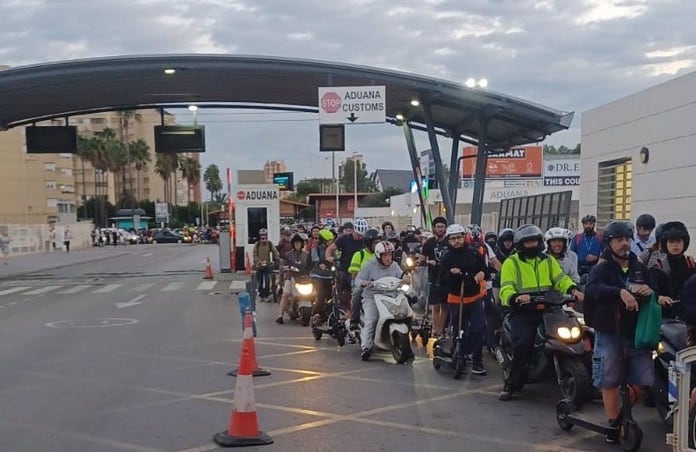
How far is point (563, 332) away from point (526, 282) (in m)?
0.63

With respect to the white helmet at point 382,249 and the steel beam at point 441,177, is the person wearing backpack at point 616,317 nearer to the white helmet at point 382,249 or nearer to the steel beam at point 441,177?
the white helmet at point 382,249

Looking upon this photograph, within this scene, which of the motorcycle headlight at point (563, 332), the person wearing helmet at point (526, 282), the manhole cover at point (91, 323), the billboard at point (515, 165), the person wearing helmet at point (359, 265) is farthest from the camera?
the billboard at point (515, 165)

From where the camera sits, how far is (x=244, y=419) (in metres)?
6.34

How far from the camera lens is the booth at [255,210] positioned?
27250 millimetres

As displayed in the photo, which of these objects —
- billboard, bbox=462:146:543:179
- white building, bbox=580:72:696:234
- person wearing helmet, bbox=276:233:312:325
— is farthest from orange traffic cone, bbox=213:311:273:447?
billboard, bbox=462:146:543:179

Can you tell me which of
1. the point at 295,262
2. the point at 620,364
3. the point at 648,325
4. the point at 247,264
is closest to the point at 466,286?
the point at 620,364

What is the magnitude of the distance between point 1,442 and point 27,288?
62.0 feet

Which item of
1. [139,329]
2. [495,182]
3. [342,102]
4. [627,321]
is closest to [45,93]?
[342,102]

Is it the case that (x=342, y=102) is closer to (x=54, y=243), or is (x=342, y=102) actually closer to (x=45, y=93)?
(x=45, y=93)

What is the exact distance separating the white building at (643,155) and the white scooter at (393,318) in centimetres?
767

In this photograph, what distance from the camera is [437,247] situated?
36.3ft

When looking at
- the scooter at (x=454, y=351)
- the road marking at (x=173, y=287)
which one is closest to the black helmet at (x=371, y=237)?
the scooter at (x=454, y=351)

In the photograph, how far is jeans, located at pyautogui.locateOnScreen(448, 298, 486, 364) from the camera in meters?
8.77

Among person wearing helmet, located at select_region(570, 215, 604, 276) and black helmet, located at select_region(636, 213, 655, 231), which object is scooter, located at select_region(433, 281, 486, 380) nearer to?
black helmet, located at select_region(636, 213, 655, 231)
